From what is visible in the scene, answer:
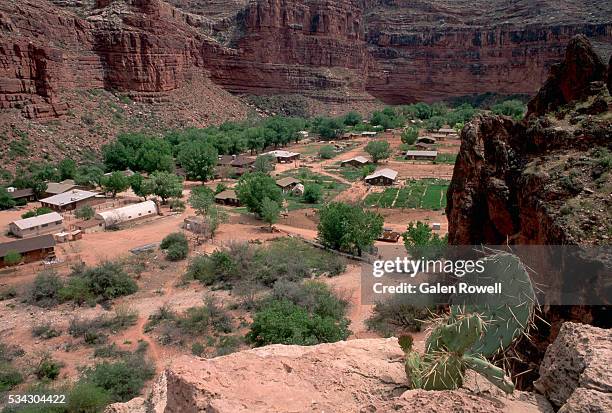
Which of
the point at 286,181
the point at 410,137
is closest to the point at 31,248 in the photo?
the point at 286,181

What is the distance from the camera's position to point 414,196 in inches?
1603

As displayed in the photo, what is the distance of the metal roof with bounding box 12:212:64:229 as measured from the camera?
3079 cm

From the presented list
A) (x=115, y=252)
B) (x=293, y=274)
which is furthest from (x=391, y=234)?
(x=115, y=252)

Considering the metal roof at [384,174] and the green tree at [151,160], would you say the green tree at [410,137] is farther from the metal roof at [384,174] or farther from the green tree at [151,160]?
the green tree at [151,160]

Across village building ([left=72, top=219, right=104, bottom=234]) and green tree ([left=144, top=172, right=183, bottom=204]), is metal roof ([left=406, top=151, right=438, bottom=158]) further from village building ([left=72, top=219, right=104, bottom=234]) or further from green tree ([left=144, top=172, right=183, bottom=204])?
village building ([left=72, top=219, right=104, bottom=234])

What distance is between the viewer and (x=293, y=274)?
2336 centimetres

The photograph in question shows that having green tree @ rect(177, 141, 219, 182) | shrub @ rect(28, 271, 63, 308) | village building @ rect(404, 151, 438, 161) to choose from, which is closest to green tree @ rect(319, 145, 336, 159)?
village building @ rect(404, 151, 438, 161)

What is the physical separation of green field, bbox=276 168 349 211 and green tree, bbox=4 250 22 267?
1967 cm

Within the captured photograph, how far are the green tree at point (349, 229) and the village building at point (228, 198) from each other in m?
14.2

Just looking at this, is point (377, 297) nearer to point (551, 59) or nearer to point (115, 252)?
point (115, 252)

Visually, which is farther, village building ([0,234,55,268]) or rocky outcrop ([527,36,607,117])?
village building ([0,234,55,268])

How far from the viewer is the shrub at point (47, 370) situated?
49.8 feet

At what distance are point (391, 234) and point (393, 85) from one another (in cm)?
8113

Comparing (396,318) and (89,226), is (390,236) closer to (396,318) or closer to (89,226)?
(396,318)
